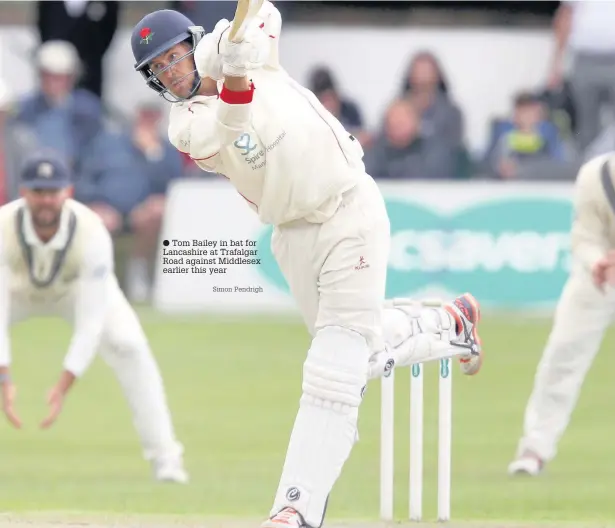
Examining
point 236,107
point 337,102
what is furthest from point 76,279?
point 337,102

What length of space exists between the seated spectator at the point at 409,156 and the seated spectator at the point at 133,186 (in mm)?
1589

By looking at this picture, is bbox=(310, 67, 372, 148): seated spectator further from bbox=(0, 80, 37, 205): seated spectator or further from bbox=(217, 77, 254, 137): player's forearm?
bbox=(217, 77, 254, 137): player's forearm

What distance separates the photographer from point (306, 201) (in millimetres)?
5355

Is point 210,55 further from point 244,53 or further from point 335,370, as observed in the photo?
point 335,370

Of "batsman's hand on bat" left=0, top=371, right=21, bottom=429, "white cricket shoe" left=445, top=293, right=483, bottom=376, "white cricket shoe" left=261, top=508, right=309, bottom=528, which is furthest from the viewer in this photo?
"batsman's hand on bat" left=0, top=371, right=21, bottom=429

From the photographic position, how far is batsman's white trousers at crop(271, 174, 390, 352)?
5.36m

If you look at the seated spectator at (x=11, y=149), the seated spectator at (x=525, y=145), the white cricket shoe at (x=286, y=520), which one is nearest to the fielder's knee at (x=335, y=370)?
the white cricket shoe at (x=286, y=520)

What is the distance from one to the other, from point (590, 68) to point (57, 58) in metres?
4.45

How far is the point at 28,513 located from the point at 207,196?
6.40 metres

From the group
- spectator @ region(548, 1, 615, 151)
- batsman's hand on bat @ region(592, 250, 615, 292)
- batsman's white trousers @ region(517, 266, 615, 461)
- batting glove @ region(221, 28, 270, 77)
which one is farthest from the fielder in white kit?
spectator @ region(548, 1, 615, 151)

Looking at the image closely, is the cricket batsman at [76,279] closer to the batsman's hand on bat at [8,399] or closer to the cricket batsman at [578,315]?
the batsman's hand on bat at [8,399]

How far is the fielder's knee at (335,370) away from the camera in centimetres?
533

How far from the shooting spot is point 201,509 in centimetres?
720

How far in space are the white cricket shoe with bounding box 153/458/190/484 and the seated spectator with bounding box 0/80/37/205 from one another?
5.56 m
